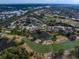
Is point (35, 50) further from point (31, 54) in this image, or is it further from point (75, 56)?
point (75, 56)

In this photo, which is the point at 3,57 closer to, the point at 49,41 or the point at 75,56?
the point at 75,56

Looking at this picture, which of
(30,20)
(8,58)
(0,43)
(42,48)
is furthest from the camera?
(30,20)

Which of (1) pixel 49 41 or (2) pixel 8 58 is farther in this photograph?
(1) pixel 49 41

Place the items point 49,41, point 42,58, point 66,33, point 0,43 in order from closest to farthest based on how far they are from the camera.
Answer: point 42,58, point 0,43, point 49,41, point 66,33

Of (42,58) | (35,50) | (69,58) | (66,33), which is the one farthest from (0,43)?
(66,33)

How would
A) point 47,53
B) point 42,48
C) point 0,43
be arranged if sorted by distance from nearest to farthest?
1. point 47,53
2. point 42,48
3. point 0,43

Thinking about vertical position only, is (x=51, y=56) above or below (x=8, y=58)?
below

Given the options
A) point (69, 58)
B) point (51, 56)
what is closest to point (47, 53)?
point (51, 56)

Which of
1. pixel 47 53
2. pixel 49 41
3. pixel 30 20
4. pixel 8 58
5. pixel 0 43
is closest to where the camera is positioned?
pixel 8 58

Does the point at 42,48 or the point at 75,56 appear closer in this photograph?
the point at 75,56
